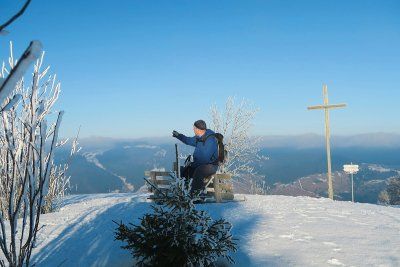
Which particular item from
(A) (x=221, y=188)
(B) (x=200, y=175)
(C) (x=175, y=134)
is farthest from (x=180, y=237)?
(A) (x=221, y=188)

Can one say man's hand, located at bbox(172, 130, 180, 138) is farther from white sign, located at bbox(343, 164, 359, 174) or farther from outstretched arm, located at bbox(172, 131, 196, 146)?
white sign, located at bbox(343, 164, 359, 174)

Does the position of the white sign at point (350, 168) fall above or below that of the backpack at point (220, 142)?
below

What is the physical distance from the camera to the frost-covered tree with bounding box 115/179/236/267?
15.0 ft

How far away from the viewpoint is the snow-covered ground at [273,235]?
5000 mm

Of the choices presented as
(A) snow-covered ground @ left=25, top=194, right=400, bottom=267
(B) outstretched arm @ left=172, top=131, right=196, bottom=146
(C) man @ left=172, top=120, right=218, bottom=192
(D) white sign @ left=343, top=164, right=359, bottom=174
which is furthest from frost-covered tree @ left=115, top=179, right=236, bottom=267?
(D) white sign @ left=343, top=164, right=359, bottom=174

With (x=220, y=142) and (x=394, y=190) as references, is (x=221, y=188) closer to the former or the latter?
(x=220, y=142)

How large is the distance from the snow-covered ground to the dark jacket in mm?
1066

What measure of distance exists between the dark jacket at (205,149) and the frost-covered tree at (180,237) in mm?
3898

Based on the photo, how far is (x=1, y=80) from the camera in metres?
1.33

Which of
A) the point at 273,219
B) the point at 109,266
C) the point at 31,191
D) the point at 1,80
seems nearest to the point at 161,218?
the point at 109,266

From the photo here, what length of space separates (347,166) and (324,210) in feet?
44.9

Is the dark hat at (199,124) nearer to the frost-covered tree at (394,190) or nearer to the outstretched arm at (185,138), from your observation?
the outstretched arm at (185,138)

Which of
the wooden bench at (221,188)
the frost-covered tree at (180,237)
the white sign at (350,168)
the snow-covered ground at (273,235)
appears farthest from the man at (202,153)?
the white sign at (350,168)

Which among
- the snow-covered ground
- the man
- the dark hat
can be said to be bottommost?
the snow-covered ground
